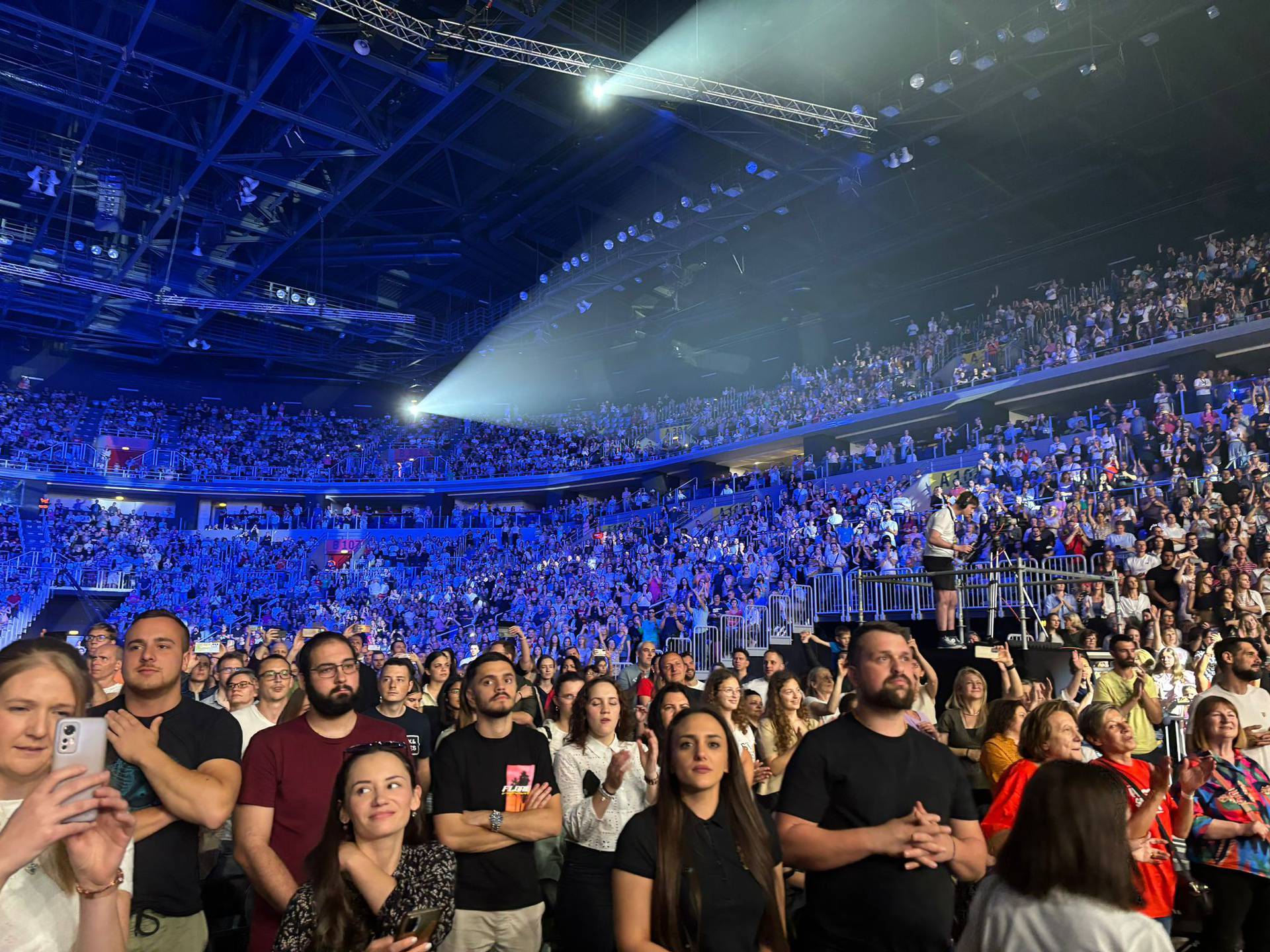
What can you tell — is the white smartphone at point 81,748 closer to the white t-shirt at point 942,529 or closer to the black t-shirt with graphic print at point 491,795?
the black t-shirt with graphic print at point 491,795

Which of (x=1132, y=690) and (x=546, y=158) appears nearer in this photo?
(x=1132, y=690)

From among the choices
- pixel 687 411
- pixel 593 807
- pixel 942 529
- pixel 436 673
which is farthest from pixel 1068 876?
pixel 687 411

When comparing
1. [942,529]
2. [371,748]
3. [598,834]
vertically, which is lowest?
[598,834]

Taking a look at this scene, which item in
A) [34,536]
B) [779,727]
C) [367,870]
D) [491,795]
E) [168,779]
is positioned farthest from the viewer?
[34,536]

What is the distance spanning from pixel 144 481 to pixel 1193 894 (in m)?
33.3

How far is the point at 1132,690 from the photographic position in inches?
256

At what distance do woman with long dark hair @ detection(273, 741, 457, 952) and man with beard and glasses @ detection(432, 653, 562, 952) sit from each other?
0.84 metres

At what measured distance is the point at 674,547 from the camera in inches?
833

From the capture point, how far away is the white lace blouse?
3.73m

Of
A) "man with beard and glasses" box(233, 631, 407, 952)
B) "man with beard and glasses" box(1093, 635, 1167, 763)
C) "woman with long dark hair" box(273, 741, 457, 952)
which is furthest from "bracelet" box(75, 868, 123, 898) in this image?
"man with beard and glasses" box(1093, 635, 1167, 763)

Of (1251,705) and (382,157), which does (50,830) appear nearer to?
(1251,705)

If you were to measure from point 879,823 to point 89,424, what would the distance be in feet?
115

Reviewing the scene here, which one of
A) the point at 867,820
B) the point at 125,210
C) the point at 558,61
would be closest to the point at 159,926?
the point at 867,820

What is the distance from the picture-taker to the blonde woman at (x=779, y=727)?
17.7 ft
